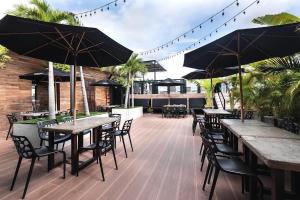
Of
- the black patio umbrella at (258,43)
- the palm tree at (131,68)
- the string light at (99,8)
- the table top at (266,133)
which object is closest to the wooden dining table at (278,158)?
the table top at (266,133)

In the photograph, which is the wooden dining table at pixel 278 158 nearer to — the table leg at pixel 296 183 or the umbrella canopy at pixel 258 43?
the table leg at pixel 296 183

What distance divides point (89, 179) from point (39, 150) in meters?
0.96

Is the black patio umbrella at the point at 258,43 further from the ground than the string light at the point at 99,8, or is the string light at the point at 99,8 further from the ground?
the string light at the point at 99,8

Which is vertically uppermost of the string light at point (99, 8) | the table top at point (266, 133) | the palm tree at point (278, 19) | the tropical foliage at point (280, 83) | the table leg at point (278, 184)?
the string light at point (99, 8)

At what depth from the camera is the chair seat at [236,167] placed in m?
2.28

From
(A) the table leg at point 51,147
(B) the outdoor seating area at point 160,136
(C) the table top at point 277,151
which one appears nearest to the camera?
(C) the table top at point 277,151

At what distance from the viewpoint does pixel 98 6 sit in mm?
7184

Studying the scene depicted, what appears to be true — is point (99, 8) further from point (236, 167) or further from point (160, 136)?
point (236, 167)

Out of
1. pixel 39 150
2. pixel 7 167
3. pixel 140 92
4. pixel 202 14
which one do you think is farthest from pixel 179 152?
pixel 140 92

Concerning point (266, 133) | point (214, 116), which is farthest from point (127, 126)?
point (214, 116)

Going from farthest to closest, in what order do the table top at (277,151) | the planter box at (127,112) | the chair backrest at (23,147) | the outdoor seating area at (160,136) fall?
1. the planter box at (127,112)
2. the chair backrest at (23,147)
3. the outdoor seating area at (160,136)
4. the table top at (277,151)

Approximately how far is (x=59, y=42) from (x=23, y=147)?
195 centimetres

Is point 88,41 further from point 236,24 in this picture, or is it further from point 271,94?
point 236,24

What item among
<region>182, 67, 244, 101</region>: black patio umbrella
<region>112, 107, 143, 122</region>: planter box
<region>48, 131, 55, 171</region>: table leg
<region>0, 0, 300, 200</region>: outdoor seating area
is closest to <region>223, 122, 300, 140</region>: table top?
<region>0, 0, 300, 200</region>: outdoor seating area
